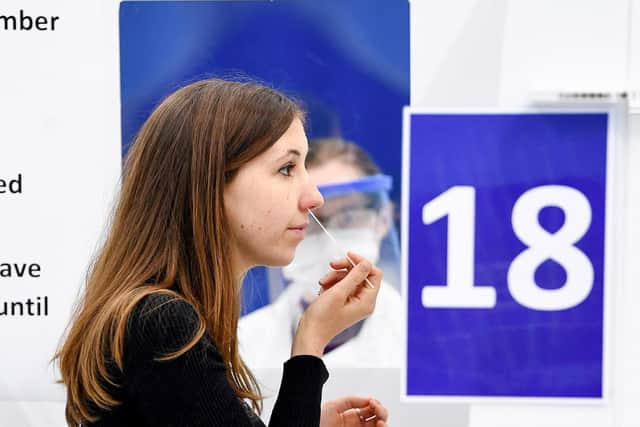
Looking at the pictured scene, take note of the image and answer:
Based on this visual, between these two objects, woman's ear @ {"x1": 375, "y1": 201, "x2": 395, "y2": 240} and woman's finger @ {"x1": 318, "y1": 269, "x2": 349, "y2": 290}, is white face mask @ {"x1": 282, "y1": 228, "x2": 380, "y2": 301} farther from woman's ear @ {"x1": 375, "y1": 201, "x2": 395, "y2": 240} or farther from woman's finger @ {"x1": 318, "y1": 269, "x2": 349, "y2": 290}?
woman's finger @ {"x1": 318, "y1": 269, "x2": 349, "y2": 290}

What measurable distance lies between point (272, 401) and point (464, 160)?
643mm

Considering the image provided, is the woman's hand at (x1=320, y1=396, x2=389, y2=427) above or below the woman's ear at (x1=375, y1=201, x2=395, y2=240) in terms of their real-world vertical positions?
below

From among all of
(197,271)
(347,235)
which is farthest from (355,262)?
(347,235)

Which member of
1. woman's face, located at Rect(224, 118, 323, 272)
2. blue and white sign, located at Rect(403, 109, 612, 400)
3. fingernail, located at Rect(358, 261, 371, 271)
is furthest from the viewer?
blue and white sign, located at Rect(403, 109, 612, 400)

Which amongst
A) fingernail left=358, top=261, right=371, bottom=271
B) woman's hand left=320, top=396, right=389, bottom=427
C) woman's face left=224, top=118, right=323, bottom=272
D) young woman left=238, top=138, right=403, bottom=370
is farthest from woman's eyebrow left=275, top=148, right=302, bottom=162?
young woman left=238, top=138, right=403, bottom=370

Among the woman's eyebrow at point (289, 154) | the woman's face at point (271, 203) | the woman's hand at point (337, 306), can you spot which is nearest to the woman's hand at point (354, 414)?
the woman's hand at point (337, 306)

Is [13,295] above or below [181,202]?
below

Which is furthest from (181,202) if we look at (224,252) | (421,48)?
(421,48)

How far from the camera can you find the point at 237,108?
46.3 inches

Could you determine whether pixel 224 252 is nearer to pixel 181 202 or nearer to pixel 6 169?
pixel 181 202

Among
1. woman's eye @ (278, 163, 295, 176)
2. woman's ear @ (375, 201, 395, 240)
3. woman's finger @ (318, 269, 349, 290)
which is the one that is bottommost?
woman's finger @ (318, 269, 349, 290)

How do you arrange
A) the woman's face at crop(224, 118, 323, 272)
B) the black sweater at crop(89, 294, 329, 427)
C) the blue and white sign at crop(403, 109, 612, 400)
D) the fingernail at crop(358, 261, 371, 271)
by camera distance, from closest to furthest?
the black sweater at crop(89, 294, 329, 427) → the woman's face at crop(224, 118, 323, 272) → the fingernail at crop(358, 261, 371, 271) → the blue and white sign at crop(403, 109, 612, 400)

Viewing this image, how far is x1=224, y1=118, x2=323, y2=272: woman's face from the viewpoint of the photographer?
3.85ft

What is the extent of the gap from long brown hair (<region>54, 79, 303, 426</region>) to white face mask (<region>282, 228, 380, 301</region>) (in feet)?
2.22
